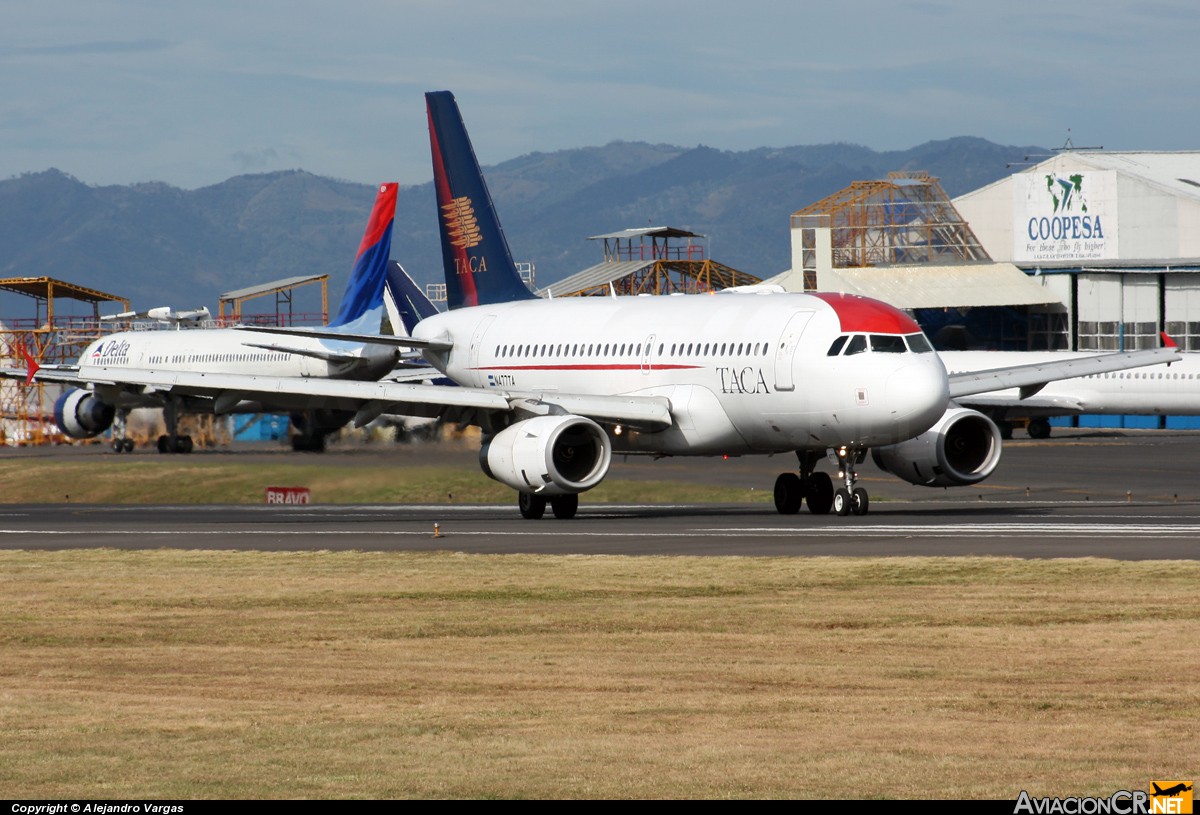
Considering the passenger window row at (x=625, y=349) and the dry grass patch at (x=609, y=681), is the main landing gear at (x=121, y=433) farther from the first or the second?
the dry grass patch at (x=609, y=681)

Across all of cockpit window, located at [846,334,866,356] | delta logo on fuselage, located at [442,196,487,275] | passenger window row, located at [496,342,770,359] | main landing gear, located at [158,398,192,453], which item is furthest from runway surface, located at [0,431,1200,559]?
main landing gear, located at [158,398,192,453]

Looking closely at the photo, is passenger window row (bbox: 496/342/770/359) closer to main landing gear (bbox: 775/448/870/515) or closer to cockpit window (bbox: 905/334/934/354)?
main landing gear (bbox: 775/448/870/515)

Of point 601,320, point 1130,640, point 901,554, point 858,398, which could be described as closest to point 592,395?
point 601,320

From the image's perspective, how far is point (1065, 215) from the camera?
109000mm

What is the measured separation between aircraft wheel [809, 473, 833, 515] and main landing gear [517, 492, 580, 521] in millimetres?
4722

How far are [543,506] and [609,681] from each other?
21800 mm

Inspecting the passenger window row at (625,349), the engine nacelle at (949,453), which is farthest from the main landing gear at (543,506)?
the engine nacelle at (949,453)

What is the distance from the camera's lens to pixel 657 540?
2916 cm

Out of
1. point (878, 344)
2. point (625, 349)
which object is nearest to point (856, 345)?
point (878, 344)

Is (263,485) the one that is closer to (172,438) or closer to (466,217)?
(466,217)

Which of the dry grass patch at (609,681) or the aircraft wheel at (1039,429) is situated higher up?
the dry grass patch at (609,681)

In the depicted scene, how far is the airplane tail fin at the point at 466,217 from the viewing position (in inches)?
1777

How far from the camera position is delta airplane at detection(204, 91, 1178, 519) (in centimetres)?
3316

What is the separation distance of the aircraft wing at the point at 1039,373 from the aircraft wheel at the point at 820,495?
304cm
